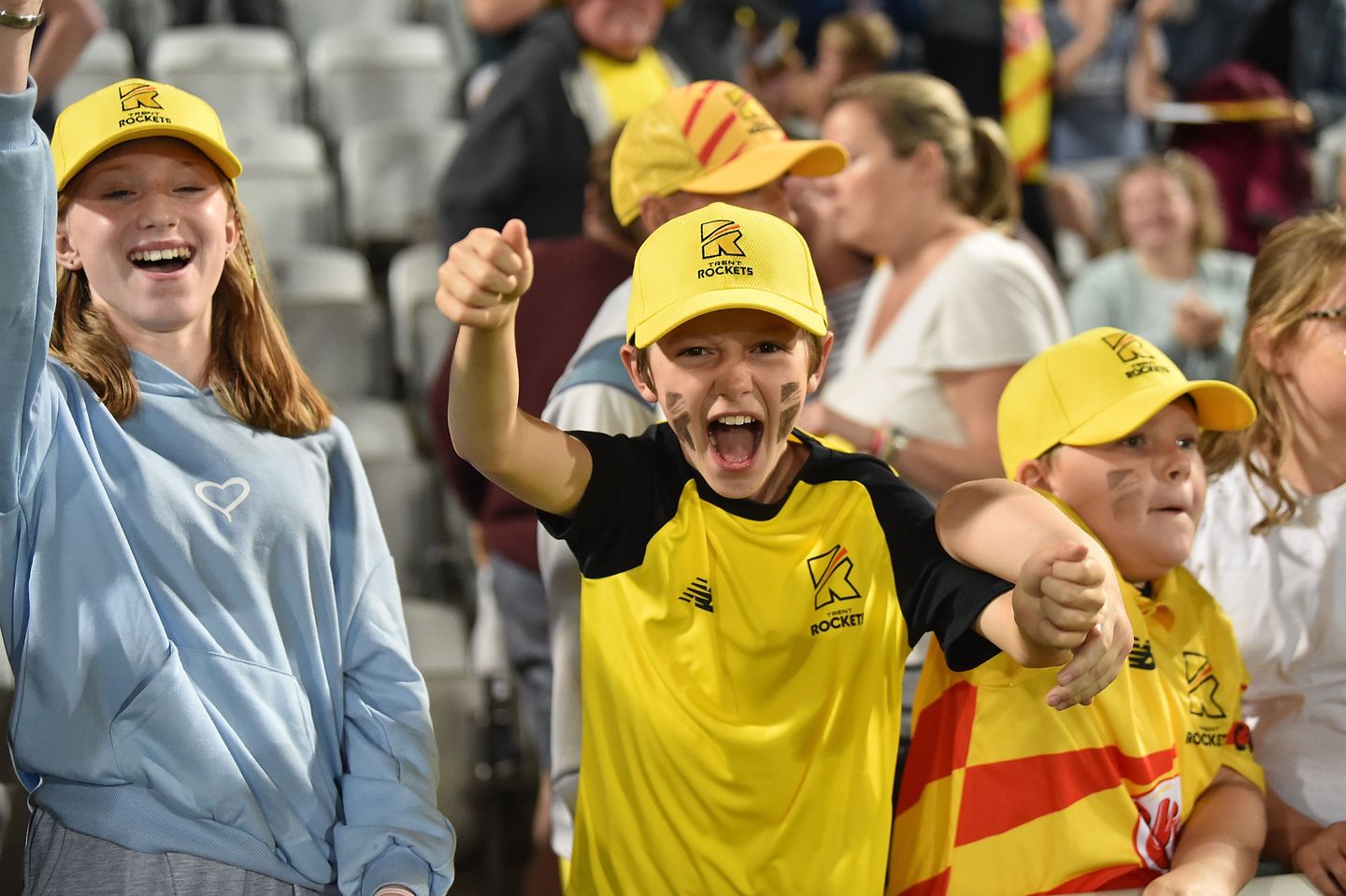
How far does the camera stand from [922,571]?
1711 millimetres

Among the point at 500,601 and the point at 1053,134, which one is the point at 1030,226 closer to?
the point at 1053,134

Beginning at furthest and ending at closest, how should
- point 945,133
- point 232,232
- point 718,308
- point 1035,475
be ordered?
1. point 945,133
2. point 1035,475
3. point 232,232
4. point 718,308

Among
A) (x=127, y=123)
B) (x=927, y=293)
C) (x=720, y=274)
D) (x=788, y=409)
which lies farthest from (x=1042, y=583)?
(x=927, y=293)

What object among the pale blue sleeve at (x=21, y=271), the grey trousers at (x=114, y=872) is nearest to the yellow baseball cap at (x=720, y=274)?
the pale blue sleeve at (x=21, y=271)

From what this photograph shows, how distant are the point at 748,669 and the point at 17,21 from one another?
103cm

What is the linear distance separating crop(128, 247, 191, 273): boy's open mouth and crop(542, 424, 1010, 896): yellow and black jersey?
1.71 ft

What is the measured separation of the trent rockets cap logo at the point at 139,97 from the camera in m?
1.81

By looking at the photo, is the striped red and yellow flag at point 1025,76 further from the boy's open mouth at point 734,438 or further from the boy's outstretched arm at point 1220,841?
the boy's open mouth at point 734,438

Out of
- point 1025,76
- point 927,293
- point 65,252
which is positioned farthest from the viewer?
point 1025,76

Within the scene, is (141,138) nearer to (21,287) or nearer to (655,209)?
(21,287)

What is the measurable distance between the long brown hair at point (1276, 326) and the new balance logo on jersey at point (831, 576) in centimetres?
76

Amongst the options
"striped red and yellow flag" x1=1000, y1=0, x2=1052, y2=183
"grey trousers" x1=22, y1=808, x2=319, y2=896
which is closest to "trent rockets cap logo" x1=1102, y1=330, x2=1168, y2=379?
"grey trousers" x1=22, y1=808, x2=319, y2=896

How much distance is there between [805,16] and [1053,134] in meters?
1.11

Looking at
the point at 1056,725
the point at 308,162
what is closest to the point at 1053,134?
the point at 308,162
